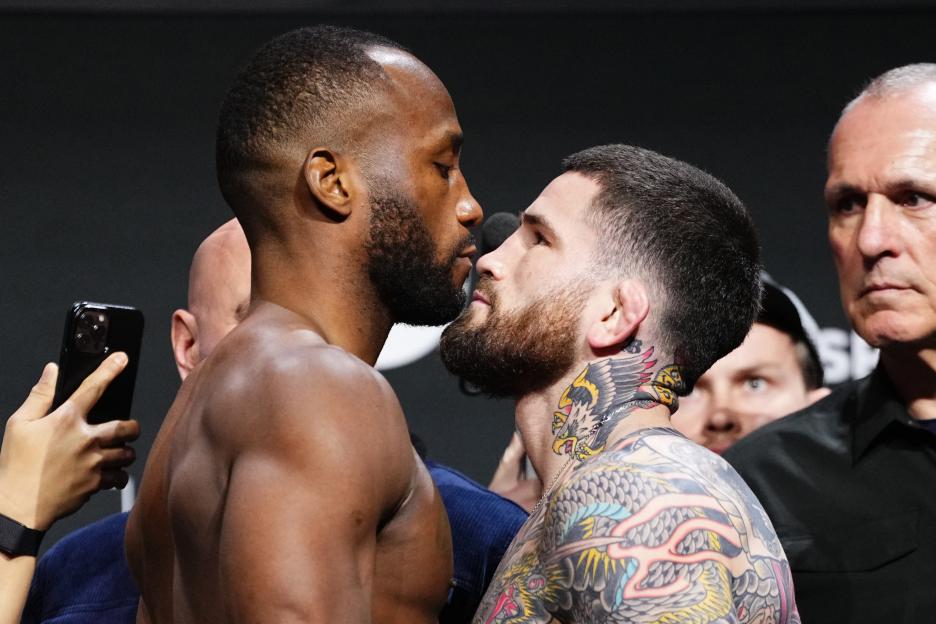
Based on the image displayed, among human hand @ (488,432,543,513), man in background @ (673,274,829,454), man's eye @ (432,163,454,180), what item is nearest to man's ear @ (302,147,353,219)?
man's eye @ (432,163,454,180)

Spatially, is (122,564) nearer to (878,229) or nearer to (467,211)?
(467,211)

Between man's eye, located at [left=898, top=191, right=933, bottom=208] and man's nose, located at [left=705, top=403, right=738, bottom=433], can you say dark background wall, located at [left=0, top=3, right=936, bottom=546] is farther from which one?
man's eye, located at [left=898, top=191, right=933, bottom=208]

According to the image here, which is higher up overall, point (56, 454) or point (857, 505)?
point (56, 454)

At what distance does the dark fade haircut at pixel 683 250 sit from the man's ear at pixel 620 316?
0.08 feet

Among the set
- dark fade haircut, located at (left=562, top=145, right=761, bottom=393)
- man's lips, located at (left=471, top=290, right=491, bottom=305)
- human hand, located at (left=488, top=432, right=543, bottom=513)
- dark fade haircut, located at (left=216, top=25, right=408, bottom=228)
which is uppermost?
dark fade haircut, located at (left=216, top=25, right=408, bottom=228)

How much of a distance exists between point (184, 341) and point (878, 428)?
1236 mm

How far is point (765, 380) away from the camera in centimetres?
306

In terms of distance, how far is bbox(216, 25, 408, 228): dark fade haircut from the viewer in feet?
4.99

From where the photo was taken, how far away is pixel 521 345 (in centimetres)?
177

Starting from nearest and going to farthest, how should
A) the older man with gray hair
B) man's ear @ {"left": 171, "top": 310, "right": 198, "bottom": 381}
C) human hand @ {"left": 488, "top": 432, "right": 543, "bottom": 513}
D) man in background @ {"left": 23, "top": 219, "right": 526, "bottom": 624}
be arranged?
man in background @ {"left": 23, "top": 219, "right": 526, "bottom": 624}
the older man with gray hair
man's ear @ {"left": 171, "top": 310, "right": 198, "bottom": 381}
human hand @ {"left": 488, "top": 432, "right": 543, "bottom": 513}

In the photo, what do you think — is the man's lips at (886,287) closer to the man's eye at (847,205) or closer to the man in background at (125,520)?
the man's eye at (847,205)

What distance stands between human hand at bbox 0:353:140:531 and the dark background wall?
3.88 feet

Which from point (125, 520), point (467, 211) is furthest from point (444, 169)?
point (125, 520)

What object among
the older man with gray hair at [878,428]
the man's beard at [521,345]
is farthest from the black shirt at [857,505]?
the man's beard at [521,345]
